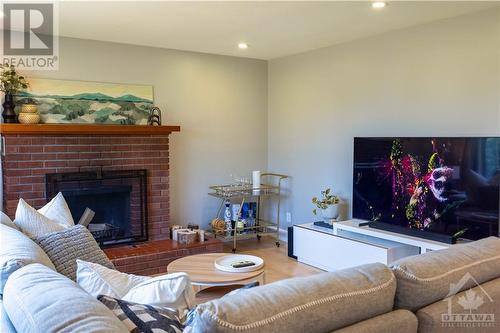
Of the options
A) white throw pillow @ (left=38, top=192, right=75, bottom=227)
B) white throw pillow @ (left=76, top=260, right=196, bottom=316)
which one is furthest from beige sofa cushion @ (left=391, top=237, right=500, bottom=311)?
white throw pillow @ (left=38, top=192, right=75, bottom=227)

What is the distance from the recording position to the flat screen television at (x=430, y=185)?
3.18 m

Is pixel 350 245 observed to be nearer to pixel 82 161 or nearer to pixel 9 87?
pixel 82 161

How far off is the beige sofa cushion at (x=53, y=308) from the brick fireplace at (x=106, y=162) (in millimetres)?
A: 2743

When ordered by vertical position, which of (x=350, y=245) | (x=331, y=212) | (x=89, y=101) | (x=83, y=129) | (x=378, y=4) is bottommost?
(x=350, y=245)

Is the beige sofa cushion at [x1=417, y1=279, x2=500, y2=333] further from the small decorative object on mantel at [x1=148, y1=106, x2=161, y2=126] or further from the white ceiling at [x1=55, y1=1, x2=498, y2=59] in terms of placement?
the small decorative object on mantel at [x1=148, y1=106, x2=161, y2=126]

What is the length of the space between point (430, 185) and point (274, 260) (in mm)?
1821

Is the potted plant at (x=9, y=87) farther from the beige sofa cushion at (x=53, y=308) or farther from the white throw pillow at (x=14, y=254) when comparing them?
the beige sofa cushion at (x=53, y=308)

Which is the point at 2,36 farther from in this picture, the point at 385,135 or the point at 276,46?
the point at 385,135

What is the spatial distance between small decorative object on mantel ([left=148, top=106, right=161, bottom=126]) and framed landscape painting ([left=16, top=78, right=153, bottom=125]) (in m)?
0.04

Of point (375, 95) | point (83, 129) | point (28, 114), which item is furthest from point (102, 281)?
point (375, 95)

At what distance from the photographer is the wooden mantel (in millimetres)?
3773

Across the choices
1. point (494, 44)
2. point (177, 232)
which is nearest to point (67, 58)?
point (177, 232)

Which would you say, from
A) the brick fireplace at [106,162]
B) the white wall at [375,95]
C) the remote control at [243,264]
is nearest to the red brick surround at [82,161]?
the brick fireplace at [106,162]

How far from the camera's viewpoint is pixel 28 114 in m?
3.90
